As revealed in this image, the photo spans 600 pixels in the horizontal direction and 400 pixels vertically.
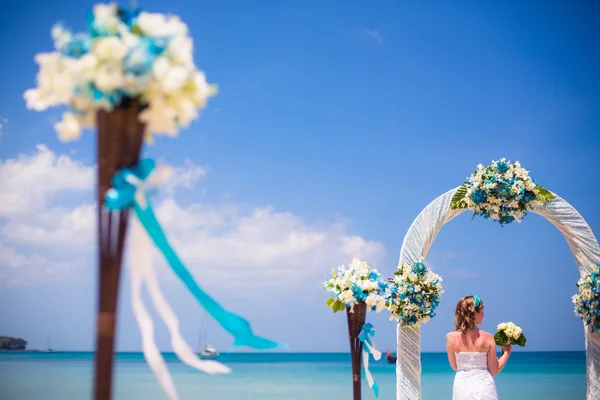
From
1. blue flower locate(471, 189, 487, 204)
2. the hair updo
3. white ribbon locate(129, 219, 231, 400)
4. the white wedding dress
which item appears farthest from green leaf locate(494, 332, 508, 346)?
white ribbon locate(129, 219, 231, 400)

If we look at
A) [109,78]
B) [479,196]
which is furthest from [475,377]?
[109,78]

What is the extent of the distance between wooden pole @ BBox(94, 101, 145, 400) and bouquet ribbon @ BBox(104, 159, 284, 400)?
0.13ft

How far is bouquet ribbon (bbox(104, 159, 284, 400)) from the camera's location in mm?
1896

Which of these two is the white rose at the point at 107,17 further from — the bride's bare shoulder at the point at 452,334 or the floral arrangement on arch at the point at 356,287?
the bride's bare shoulder at the point at 452,334

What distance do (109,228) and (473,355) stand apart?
416 centimetres

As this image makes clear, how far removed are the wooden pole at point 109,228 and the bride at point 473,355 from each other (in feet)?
12.7

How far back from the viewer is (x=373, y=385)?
514 centimetres

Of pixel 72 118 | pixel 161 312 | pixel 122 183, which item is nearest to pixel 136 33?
pixel 72 118

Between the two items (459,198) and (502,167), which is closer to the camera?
(502,167)

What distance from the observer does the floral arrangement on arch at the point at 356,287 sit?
4719 mm

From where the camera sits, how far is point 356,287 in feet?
15.4

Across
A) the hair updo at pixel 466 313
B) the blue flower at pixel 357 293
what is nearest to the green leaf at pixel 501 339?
the hair updo at pixel 466 313

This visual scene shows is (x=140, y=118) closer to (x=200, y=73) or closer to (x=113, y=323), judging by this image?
(x=200, y=73)

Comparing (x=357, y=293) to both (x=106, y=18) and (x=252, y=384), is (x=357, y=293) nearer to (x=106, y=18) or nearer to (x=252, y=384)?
(x=106, y=18)
